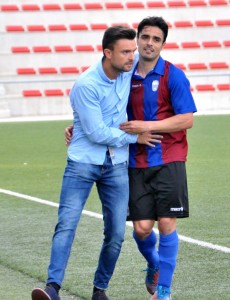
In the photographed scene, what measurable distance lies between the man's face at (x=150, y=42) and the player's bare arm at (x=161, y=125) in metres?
0.42

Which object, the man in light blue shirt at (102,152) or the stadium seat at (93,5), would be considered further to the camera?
the stadium seat at (93,5)

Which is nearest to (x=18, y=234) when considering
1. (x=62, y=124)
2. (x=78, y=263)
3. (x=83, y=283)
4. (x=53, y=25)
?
(x=78, y=263)

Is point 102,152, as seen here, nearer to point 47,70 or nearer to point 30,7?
point 47,70

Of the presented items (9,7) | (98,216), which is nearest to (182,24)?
(9,7)

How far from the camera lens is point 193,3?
35094 millimetres

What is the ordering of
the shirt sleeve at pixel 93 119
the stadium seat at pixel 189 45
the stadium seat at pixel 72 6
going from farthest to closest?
the stadium seat at pixel 189 45 → the stadium seat at pixel 72 6 → the shirt sleeve at pixel 93 119

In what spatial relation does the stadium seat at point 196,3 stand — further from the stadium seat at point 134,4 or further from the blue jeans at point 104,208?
the blue jeans at point 104,208

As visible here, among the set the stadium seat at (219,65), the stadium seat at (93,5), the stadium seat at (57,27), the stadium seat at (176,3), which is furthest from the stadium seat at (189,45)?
the stadium seat at (57,27)

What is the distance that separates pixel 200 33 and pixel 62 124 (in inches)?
395

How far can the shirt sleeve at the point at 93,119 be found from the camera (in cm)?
680

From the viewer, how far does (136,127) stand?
691 centimetres

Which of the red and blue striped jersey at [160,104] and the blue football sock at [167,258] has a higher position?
the red and blue striped jersey at [160,104]

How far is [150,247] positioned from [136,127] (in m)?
0.97

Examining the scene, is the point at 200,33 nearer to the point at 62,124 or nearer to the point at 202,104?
the point at 202,104
